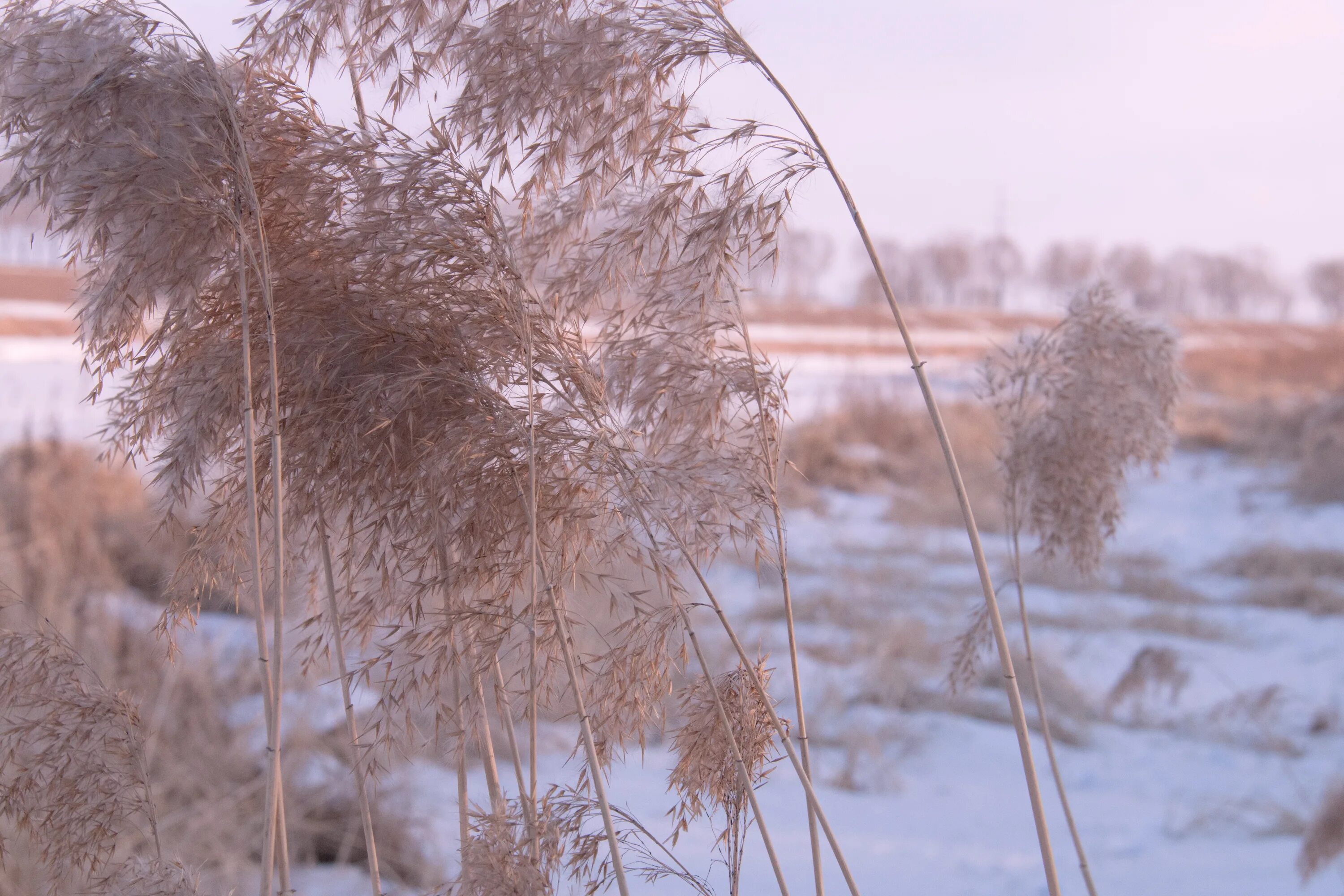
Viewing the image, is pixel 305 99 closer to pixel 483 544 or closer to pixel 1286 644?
pixel 483 544

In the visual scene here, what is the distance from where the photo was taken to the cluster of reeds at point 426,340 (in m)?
1.15

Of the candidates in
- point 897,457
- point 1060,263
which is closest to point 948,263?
point 1060,263

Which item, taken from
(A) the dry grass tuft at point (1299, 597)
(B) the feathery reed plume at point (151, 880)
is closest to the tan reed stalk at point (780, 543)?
(B) the feathery reed plume at point (151, 880)

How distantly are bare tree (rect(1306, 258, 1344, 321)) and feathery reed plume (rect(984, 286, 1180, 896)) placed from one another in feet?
218

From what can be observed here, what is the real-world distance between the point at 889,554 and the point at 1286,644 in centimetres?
275

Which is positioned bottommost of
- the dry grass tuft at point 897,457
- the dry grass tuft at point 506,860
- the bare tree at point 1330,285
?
the dry grass tuft at point 897,457

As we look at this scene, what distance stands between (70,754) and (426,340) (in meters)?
0.74

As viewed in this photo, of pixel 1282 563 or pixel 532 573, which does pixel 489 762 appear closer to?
pixel 532 573

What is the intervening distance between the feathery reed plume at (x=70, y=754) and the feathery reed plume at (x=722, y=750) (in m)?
0.70

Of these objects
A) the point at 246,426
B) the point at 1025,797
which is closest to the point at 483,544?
the point at 246,426

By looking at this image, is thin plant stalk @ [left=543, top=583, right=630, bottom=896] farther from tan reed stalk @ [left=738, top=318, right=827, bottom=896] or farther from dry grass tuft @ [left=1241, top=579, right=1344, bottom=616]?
dry grass tuft @ [left=1241, top=579, right=1344, bottom=616]

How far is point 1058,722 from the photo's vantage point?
4.93 meters

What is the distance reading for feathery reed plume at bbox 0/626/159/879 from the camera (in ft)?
4.38

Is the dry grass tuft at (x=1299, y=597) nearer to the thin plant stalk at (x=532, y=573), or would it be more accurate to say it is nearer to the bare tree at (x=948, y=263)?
the thin plant stalk at (x=532, y=573)
